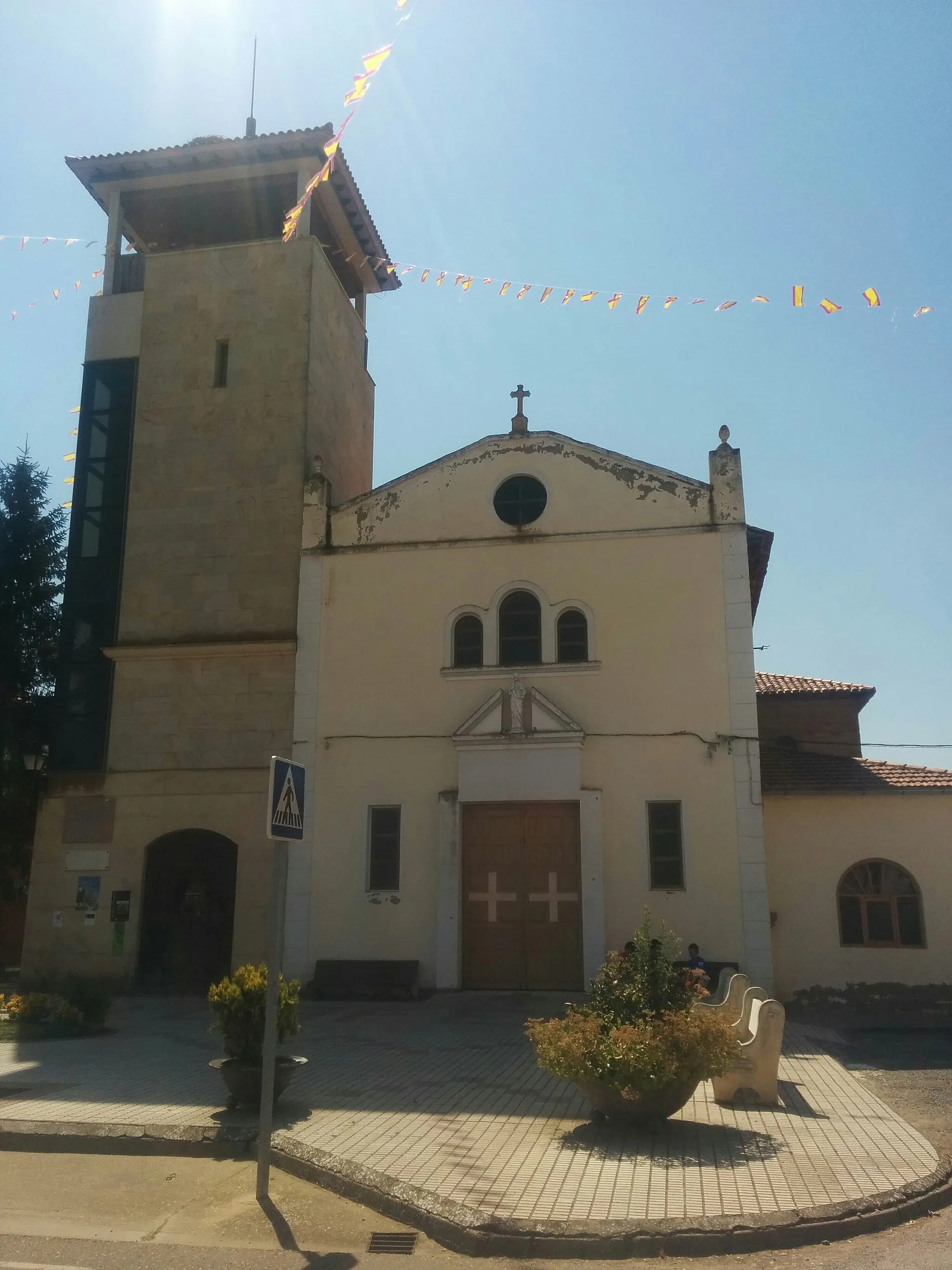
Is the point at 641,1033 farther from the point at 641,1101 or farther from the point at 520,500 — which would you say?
the point at 520,500

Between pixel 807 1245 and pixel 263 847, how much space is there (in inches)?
521

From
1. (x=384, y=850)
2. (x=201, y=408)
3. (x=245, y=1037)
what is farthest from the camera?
(x=201, y=408)

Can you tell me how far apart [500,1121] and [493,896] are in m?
8.23

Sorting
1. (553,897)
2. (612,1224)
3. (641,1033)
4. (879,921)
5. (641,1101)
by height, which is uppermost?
(553,897)

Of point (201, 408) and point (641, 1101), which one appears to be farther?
point (201, 408)

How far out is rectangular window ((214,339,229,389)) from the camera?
2098 cm

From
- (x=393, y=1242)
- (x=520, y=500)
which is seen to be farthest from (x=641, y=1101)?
(x=520, y=500)

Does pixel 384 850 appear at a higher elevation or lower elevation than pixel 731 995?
higher

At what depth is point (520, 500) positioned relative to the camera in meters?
18.9

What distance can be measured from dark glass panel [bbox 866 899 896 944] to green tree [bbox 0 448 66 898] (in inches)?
594

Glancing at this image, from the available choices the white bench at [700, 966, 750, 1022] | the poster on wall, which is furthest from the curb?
the poster on wall

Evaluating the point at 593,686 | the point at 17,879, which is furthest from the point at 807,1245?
the point at 17,879

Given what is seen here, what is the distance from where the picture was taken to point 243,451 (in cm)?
2036

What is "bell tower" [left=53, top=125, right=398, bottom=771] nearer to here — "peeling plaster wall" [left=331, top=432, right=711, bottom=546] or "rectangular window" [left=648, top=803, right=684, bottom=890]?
"peeling plaster wall" [left=331, top=432, right=711, bottom=546]
